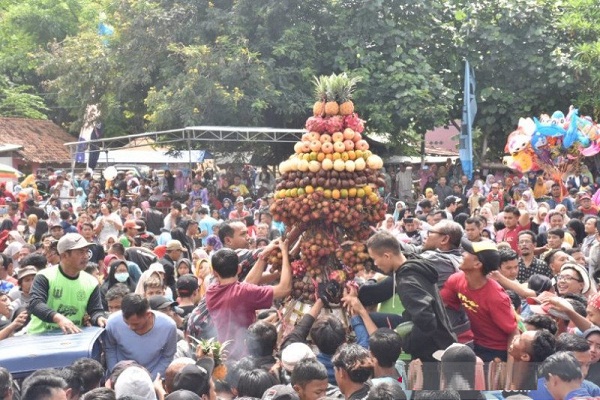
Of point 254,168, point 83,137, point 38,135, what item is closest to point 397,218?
point 254,168

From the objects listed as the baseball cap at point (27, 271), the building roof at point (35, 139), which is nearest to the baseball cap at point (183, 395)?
the baseball cap at point (27, 271)

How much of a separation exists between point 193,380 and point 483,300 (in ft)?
6.76

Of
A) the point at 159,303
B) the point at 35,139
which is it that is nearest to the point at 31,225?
the point at 159,303

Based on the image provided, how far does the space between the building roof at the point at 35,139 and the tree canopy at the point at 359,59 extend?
7.96 metres

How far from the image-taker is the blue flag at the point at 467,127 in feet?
75.5

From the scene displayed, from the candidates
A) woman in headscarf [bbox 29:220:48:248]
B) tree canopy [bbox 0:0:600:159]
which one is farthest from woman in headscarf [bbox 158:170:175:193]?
woman in headscarf [bbox 29:220:48:248]

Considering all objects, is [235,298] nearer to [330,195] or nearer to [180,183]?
[330,195]

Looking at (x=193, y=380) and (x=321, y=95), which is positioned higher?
(x=321, y=95)

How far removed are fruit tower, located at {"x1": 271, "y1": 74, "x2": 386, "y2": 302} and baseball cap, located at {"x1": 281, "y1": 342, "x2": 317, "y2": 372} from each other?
0.92m

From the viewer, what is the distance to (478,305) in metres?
6.62

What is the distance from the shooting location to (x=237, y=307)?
23.1ft

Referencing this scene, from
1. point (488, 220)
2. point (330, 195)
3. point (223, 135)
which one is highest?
point (223, 135)

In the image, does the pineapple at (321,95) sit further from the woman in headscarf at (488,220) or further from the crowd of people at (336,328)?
the woman in headscarf at (488,220)

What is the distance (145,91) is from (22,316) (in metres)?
19.9
